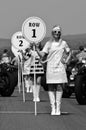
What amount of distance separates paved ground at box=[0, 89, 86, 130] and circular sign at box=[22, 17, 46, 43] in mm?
1827

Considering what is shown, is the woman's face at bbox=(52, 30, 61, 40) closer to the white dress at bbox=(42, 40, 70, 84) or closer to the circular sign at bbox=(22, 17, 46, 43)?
the white dress at bbox=(42, 40, 70, 84)

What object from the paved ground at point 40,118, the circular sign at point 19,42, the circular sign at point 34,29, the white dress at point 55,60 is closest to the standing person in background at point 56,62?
the white dress at point 55,60

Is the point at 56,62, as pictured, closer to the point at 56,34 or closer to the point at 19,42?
the point at 56,34

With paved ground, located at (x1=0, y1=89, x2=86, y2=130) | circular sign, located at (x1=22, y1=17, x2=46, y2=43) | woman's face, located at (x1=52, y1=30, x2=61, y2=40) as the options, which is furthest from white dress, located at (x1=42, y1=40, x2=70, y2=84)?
circular sign, located at (x1=22, y1=17, x2=46, y2=43)

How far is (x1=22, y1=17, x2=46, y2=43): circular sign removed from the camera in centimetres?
1948

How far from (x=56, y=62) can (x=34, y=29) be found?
1.40 metres

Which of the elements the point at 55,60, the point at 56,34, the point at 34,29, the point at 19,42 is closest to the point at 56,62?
the point at 55,60

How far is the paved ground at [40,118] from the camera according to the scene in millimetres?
15456

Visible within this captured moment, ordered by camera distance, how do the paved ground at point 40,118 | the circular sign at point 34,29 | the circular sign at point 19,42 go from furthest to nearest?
the circular sign at point 19,42, the circular sign at point 34,29, the paved ground at point 40,118

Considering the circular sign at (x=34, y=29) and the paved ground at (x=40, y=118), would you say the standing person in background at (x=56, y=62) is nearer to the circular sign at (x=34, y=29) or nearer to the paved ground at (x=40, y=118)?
the paved ground at (x=40, y=118)

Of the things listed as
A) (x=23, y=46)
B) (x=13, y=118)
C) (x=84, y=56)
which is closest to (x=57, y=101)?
(x=13, y=118)

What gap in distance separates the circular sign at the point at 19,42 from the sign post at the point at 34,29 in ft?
29.2

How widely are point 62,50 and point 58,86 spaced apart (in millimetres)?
854

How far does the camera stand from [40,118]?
57.4 ft
